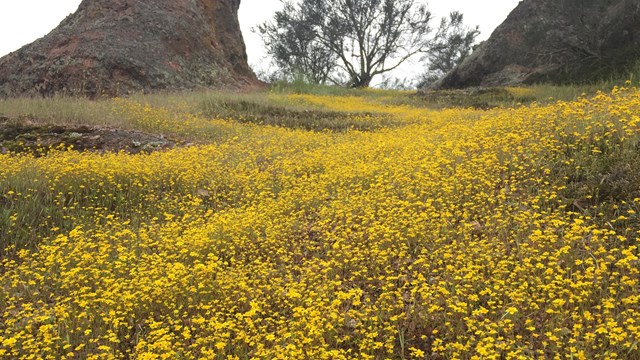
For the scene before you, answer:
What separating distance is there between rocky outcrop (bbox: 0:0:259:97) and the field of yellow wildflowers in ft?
27.7

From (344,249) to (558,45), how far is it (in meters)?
17.0

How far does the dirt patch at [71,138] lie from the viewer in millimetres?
8836

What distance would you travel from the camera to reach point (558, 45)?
18.2 m

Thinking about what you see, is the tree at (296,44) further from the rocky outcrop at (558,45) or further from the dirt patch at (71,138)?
the dirt patch at (71,138)

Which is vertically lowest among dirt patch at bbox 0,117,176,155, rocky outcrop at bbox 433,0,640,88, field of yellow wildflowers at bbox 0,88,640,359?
field of yellow wildflowers at bbox 0,88,640,359

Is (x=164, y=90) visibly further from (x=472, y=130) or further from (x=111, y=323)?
(x=111, y=323)

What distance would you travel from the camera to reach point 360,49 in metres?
31.1

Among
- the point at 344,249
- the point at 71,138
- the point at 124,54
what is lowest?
the point at 344,249

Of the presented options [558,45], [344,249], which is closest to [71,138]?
[344,249]

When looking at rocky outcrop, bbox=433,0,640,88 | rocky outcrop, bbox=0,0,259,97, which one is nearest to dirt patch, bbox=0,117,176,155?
rocky outcrop, bbox=0,0,259,97

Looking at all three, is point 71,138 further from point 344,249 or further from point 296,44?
point 296,44

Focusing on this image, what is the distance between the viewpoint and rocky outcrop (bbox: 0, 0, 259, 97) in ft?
51.5

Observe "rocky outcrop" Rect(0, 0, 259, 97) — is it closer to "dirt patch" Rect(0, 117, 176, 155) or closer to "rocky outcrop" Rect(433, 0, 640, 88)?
"dirt patch" Rect(0, 117, 176, 155)

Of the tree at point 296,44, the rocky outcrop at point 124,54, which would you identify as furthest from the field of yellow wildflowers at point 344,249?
the tree at point 296,44
